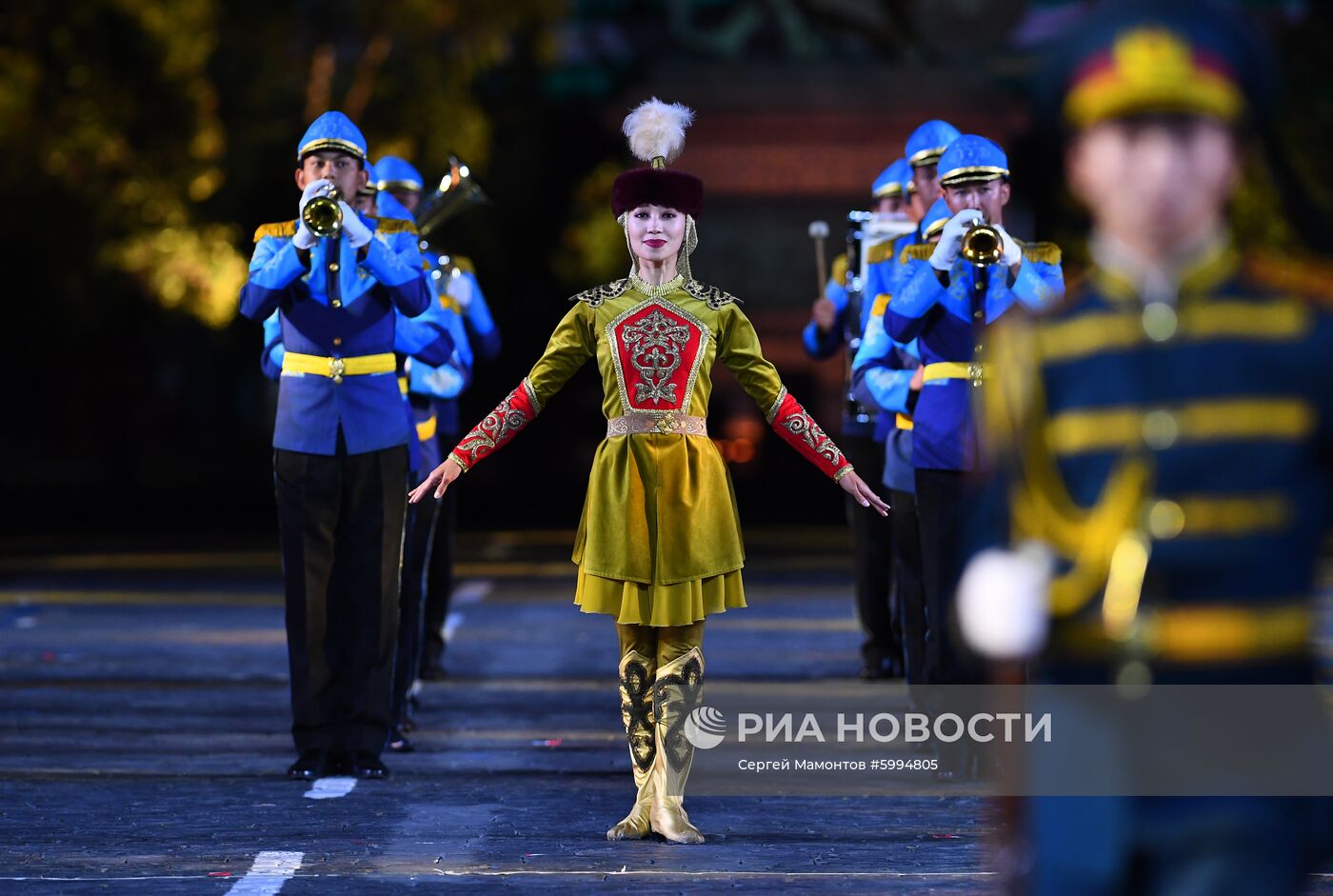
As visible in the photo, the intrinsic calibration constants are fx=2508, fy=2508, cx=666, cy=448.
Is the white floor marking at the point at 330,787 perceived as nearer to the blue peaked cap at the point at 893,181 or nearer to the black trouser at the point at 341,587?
the black trouser at the point at 341,587

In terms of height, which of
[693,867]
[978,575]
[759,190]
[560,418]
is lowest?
[693,867]

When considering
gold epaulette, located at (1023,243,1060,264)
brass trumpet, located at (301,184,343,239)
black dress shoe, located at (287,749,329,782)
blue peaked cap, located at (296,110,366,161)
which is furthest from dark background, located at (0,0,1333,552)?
gold epaulette, located at (1023,243,1060,264)

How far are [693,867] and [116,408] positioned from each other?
111 feet

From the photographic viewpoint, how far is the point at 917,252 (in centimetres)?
1024

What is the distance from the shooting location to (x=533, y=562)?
74.1 ft

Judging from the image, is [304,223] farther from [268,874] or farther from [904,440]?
[904,440]

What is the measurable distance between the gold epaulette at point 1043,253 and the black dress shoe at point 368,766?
→ 335 centimetres

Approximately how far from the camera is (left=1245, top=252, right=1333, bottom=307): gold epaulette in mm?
4398

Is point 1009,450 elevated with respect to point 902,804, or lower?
elevated

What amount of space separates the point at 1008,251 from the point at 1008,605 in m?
5.67

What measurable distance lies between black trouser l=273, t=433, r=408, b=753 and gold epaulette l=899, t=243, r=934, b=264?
2.23 metres

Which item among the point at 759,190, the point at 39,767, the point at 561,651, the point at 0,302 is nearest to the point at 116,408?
the point at 0,302

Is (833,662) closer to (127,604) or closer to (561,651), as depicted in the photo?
(561,651)

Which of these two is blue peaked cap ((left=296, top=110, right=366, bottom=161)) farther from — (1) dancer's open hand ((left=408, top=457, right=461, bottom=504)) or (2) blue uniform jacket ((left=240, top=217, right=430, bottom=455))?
(1) dancer's open hand ((left=408, top=457, right=461, bottom=504))
